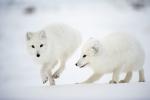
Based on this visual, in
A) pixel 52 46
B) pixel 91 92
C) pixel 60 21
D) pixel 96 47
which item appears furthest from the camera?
pixel 60 21

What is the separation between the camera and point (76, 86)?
3.73 meters

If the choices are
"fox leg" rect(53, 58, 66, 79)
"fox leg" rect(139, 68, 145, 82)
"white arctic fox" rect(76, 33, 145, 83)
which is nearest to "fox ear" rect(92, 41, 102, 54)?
"white arctic fox" rect(76, 33, 145, 83)

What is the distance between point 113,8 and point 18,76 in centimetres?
125

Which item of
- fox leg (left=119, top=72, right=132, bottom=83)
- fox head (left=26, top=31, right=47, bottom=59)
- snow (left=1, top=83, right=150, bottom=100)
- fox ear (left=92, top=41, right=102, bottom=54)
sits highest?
fox head (left=26, top=31, right=47, bottom=59)

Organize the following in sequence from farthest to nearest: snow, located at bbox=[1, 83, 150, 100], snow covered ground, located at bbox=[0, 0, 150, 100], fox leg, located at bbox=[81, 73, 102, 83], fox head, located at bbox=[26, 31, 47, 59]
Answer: snow covered ground, located at bbox=[0, 0, 150, 100] → fox leg, located at bbox=[81, 73, 102, 83] → fox head, located at bbox=[26, 31, 47, 59] → snow, located at bbox=[1, 83, 150, 100]

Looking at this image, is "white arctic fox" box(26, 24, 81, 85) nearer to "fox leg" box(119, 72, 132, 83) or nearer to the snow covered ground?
the snow covered ground

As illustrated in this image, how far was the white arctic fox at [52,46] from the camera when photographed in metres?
3.82

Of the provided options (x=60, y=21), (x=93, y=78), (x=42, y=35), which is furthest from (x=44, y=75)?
(x=60, y=21)

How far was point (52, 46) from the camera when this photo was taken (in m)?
3.96

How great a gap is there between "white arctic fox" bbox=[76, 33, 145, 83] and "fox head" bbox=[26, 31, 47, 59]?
0.37m

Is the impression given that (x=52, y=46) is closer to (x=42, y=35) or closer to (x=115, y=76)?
(x=42, y=35)

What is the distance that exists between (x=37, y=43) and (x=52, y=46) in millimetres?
204

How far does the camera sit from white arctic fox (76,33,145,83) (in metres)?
3.80

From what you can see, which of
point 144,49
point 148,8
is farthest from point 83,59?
point 148,8
